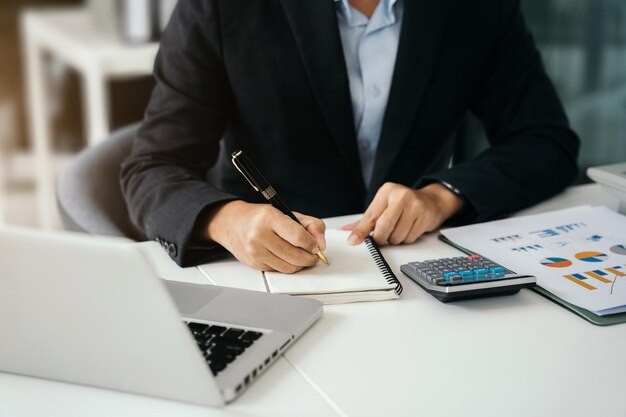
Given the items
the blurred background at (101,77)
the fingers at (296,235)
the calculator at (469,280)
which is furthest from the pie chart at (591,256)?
the blurred background at (101,77)

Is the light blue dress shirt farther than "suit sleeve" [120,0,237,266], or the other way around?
the light blue dress shirt

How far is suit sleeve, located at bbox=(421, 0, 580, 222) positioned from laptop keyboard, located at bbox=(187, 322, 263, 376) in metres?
0.55

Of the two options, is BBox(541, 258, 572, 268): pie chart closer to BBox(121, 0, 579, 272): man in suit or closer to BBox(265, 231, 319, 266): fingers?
BBox(121, 0, 579, 272): man in suit

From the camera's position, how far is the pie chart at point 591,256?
3.60 feet

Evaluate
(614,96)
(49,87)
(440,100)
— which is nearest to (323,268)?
(440,100)

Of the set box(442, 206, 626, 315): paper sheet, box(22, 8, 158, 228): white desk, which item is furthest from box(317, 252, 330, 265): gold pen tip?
box(22, 8, 158, 228): white desk

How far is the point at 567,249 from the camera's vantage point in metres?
1.14

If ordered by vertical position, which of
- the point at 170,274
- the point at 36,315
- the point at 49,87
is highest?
the point at 36,315

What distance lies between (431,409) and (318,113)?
0.82 m

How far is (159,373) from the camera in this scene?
759 mm

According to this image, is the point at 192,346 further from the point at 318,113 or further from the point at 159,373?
the point at 318,113

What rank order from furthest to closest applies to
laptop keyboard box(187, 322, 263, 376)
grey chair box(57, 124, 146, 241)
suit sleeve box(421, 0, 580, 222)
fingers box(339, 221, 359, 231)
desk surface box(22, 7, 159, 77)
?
desk surface box(22, 7, 159, 77) → grey chair box(57, 124, 146, 241) → suit sleeve box(421, 0, 580, 222) → fingers box(339, 221, 359, 231) → laptop keyboard box(187, 322, 263, 376)

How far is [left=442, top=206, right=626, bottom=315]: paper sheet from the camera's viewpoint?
1005 millimetres

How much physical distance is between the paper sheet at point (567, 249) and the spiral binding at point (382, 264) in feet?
0.42
